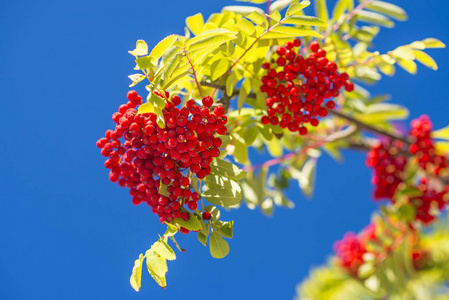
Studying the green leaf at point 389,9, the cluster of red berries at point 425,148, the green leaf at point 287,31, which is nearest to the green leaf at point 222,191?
the green leaf at point 287,31

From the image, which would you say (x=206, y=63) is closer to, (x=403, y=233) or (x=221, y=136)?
(x=221, y=136)

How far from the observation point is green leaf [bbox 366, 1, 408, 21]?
8.11 ft

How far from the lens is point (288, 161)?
306 cm

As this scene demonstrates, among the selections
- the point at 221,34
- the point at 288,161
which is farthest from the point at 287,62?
the point at 288,161

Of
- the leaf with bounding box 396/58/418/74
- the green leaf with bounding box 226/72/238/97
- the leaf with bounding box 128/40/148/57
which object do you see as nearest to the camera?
the leaf with bounding box 128/40/148/57

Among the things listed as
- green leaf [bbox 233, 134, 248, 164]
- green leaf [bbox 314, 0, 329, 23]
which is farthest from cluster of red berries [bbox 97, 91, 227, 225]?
green leaf [bbox 314, 0, 329, 23]

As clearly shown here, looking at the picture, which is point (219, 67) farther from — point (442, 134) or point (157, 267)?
point (442, 134)

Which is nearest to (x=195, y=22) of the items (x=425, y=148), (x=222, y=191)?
(x=222, y=191)

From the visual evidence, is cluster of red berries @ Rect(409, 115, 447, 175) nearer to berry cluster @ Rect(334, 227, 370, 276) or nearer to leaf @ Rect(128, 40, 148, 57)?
berry cluster @ Rect(334, 227, 370, 276)

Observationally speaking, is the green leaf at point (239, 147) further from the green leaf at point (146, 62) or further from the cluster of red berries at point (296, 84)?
the green leaf at point (146, 62)

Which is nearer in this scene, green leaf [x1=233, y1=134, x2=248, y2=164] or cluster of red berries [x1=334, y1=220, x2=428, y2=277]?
green leaf [x1=233, y1=134, x2=248, y2=164]

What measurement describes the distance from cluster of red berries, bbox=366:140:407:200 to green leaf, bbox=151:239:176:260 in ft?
7.31

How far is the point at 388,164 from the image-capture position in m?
3.17

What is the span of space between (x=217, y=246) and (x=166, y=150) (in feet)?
1.42
